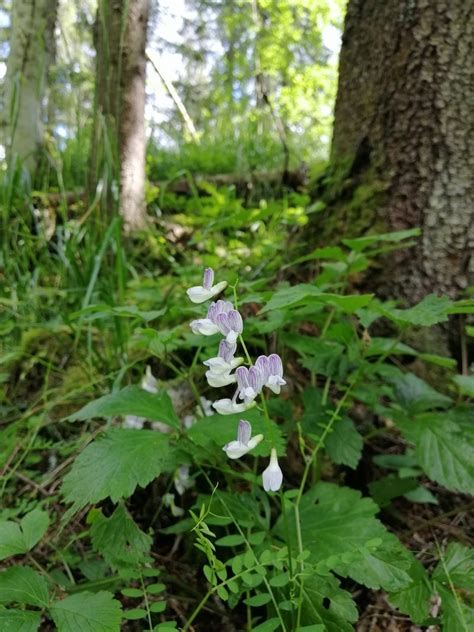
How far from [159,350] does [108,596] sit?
51 centimetres

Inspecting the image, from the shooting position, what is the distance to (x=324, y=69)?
9.05 metres

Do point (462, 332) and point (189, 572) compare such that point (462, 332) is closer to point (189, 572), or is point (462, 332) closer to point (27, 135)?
point (189, 572)

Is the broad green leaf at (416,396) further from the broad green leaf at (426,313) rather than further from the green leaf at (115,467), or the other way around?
the green leaf at (115,467)

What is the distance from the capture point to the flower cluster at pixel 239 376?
72 centimetres

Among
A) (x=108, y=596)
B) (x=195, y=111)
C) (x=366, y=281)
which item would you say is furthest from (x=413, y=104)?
(x=195, y=111)

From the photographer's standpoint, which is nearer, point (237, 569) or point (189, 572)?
point (237, 569)

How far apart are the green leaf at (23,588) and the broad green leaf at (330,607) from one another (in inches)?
17.3

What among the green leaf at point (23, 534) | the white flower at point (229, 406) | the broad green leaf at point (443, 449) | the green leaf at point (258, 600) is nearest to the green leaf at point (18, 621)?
the green leaf at point (23, 534)

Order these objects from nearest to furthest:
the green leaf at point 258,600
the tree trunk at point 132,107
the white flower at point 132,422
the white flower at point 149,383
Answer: the green leaf at point 258,600 < the white flower at point 132,422 < the white flower at point 149,383 < the tree trunk at point 132,107

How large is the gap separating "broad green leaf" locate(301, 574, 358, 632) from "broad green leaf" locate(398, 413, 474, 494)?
1.06 feet

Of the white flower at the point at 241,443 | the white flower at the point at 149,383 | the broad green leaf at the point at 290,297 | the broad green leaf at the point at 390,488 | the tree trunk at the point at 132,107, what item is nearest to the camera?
the white flower at the point at 241,443

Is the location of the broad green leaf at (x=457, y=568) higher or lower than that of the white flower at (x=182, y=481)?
higher

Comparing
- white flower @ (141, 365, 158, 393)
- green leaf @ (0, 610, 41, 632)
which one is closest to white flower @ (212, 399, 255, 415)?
green leaf @ (0, 610, 41, 632)

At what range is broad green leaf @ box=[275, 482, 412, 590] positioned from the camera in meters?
0.89
